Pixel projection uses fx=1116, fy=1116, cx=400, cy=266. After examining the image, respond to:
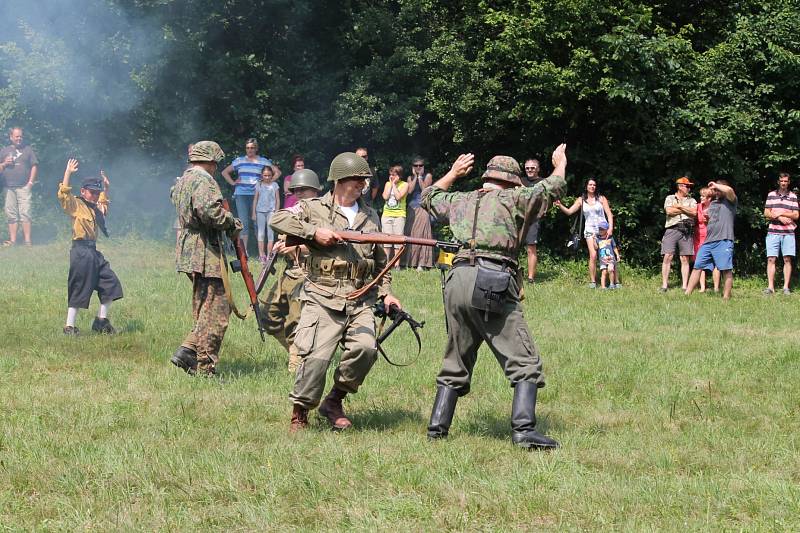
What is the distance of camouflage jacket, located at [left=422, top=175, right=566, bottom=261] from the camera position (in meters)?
7.22

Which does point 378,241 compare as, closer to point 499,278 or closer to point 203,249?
point 499,278

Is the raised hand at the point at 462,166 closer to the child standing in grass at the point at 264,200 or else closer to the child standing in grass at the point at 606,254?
the child standing in grass at the point at 606,254

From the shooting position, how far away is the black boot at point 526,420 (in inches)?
285

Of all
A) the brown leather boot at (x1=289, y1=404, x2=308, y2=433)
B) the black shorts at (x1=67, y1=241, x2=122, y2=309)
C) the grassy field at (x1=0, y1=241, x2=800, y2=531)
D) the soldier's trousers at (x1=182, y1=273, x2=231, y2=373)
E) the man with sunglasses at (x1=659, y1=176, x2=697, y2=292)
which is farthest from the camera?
the man with sunglasses at (x1=659, y1=176, x2=697, y2=292)

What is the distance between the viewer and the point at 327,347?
756 cm

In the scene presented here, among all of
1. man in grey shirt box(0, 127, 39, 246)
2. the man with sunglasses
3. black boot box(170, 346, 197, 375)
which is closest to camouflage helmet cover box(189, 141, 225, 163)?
black boot box(170, 346, 197, 375)

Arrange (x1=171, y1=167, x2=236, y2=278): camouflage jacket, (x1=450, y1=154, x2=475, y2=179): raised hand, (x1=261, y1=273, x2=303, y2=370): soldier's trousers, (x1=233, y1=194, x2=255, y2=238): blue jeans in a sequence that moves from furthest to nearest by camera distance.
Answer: (x1=233, y1=194, x2=255, y2=238): blue jeans < (x1=261, y1=273, x2=303, y2=370): soldier's trousers < (x1=171, y1=167, x2=236, y2=278): camouflage jacket < (x1=450, y1=154, x2=475, y2=179): raised hand

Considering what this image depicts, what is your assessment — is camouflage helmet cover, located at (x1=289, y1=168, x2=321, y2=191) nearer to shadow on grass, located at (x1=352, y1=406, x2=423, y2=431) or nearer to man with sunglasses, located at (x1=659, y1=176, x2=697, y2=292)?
shadow on grass, located at (x1=352, y1=406, x2=423, y2=431)

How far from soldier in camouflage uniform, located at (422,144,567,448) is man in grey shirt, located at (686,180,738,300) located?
9.58 meters

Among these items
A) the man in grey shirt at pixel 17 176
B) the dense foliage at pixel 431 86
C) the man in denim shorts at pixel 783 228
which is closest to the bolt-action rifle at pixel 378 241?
the man in denim shorts at pixel 783 228

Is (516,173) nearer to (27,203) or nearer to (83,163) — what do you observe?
(27,203)

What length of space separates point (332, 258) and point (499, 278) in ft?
4.08

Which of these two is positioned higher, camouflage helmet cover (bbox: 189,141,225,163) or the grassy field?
camouflage helmet cover (bbox: 189,141,225,163)

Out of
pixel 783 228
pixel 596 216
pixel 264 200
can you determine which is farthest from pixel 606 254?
pixel 264 200
